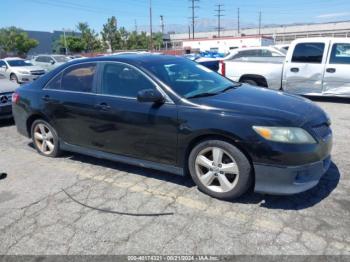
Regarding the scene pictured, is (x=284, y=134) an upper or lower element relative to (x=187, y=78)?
lower

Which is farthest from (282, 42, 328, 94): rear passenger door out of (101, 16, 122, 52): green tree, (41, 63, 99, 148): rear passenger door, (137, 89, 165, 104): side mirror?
(101, 16, 122, 52): green tree

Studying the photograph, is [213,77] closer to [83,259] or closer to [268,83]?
[83,259]

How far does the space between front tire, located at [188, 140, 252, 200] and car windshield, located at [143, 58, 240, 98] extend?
678mm

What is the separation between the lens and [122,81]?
4297mm

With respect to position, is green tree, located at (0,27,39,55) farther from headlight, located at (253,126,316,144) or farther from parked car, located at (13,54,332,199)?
headlight, located at (253,126,316,144)

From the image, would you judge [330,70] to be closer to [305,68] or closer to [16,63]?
[305,68]

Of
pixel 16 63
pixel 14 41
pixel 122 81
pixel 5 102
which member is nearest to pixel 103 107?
pixel 122 81

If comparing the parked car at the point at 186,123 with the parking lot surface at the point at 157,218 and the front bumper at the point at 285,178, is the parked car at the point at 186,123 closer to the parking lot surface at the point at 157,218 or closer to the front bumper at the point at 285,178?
the front bumper at the point at 285,178

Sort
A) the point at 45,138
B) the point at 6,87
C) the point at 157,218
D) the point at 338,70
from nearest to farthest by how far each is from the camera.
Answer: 1. the point at 157,218
2. the point at 45,138
3. the point at 6,87
4. the point at 338,70

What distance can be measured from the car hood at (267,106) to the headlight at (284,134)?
7 centimetres

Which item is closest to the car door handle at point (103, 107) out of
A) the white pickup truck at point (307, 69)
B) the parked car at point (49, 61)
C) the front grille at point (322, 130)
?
the front grille at point (322, 130)

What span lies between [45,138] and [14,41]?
6811cm

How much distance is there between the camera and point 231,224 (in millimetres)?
3250

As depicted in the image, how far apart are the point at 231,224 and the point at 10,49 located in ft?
234
